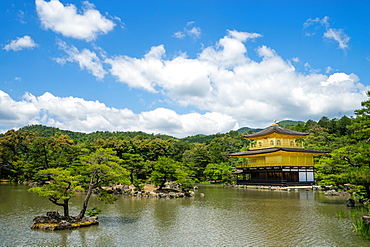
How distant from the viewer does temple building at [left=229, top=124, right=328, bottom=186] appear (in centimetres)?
3756

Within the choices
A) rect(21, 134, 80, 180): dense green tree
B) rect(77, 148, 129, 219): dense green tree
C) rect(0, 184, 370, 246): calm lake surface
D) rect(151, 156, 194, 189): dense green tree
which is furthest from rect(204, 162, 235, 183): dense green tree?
rect(77, 148, 129, 219): dense green tree

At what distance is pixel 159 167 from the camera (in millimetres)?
27109

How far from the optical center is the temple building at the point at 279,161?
37.6 m

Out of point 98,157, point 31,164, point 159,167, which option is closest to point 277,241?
point 98,157

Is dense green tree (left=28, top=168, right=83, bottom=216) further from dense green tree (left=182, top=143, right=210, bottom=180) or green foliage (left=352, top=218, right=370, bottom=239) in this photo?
dense green tree (left=182, top=143, right=210, bottom=180)

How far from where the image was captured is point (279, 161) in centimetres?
3772

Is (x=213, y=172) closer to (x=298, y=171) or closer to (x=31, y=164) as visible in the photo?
(x=298, y=171)

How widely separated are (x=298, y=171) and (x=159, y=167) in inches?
789

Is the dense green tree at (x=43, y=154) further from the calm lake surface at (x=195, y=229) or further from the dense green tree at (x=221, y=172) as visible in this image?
the calm lake surface at (x=195, y=229)

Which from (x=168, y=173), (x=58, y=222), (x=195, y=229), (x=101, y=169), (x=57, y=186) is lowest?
(x=195, y=229)

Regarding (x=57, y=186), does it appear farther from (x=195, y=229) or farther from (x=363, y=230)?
(x=363, y=230)

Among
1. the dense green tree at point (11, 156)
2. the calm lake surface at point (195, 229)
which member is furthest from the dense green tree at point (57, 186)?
the dense green tree at point (11, 156)

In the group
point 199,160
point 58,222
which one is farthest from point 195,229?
point 199,160

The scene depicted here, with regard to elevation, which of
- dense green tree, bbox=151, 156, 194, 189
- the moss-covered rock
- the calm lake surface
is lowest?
the calm lake surface
